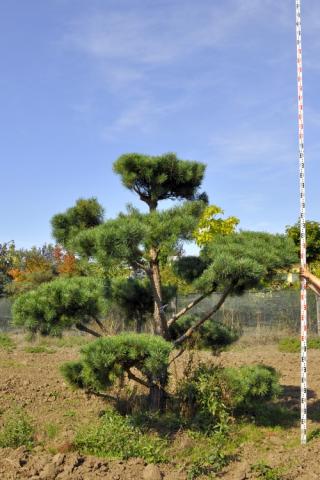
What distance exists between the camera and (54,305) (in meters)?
4.86

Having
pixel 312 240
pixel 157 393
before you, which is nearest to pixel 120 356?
pixel 157 393

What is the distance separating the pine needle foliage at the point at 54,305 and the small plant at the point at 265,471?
6.38 ft

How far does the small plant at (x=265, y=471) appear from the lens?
12.6 ft

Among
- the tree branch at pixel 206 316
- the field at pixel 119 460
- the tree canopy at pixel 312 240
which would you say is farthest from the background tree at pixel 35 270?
the tree branch at pixel 206 316

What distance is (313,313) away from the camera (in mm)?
14078

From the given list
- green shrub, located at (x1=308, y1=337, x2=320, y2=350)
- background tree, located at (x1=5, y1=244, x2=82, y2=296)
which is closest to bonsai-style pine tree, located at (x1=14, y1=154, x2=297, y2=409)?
green shrub, located at (x1=308, y1=337, x2=320, y2=350)

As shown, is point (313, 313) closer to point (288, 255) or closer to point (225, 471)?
point (288, 255)

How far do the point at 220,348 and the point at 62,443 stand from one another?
2514mm

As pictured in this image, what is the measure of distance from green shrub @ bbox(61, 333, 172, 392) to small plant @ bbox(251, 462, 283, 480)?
99cm

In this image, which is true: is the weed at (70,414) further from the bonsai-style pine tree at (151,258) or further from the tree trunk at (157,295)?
the tree trunk at (157,295)

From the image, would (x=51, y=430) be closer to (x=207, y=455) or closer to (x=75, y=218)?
(x=207, y=455)

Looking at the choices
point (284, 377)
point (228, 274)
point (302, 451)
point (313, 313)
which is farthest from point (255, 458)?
point (313, 313)

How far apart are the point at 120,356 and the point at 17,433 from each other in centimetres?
107

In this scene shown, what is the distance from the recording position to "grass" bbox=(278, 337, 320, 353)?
11.5m
